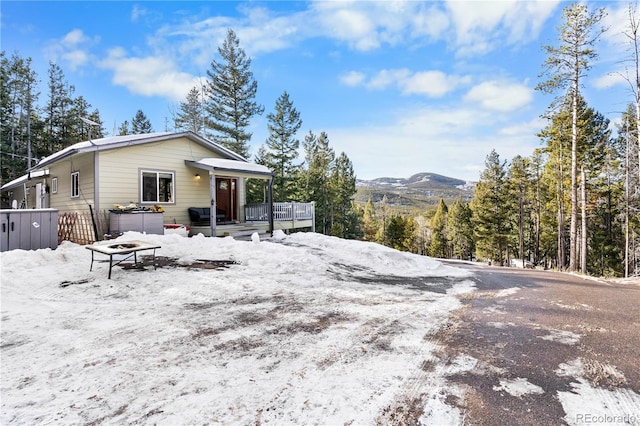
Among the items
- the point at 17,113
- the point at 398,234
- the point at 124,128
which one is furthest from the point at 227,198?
the point at 398,234

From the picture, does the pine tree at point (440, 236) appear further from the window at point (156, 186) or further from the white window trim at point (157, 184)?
the window at point (156, 186)

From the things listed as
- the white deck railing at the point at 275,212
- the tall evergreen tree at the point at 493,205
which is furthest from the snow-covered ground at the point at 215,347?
the tall evergreen tree at the point at 493,205

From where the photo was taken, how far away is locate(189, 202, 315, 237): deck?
39.1 ft

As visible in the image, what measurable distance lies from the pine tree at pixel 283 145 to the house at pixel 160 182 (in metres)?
13.0

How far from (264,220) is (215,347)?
1149 cm

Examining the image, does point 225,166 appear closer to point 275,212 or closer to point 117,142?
point 275,212

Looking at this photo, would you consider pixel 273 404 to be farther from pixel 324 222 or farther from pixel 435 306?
pixel 324 222

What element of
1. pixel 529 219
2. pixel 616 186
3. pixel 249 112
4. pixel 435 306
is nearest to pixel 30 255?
pixel 435 306

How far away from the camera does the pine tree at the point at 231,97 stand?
25047 millimetres

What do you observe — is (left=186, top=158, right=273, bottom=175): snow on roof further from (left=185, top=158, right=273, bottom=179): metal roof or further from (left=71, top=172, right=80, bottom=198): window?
(left=71, top=172, right=80, bottom=198): window

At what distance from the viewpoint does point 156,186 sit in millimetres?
11461

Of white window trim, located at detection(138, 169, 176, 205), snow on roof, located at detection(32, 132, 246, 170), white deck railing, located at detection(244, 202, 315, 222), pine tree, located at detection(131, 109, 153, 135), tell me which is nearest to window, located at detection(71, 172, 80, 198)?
snow on roof, located at detection(32, 132, 246, 170)

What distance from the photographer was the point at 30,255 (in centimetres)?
632

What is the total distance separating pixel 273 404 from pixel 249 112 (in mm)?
26359
